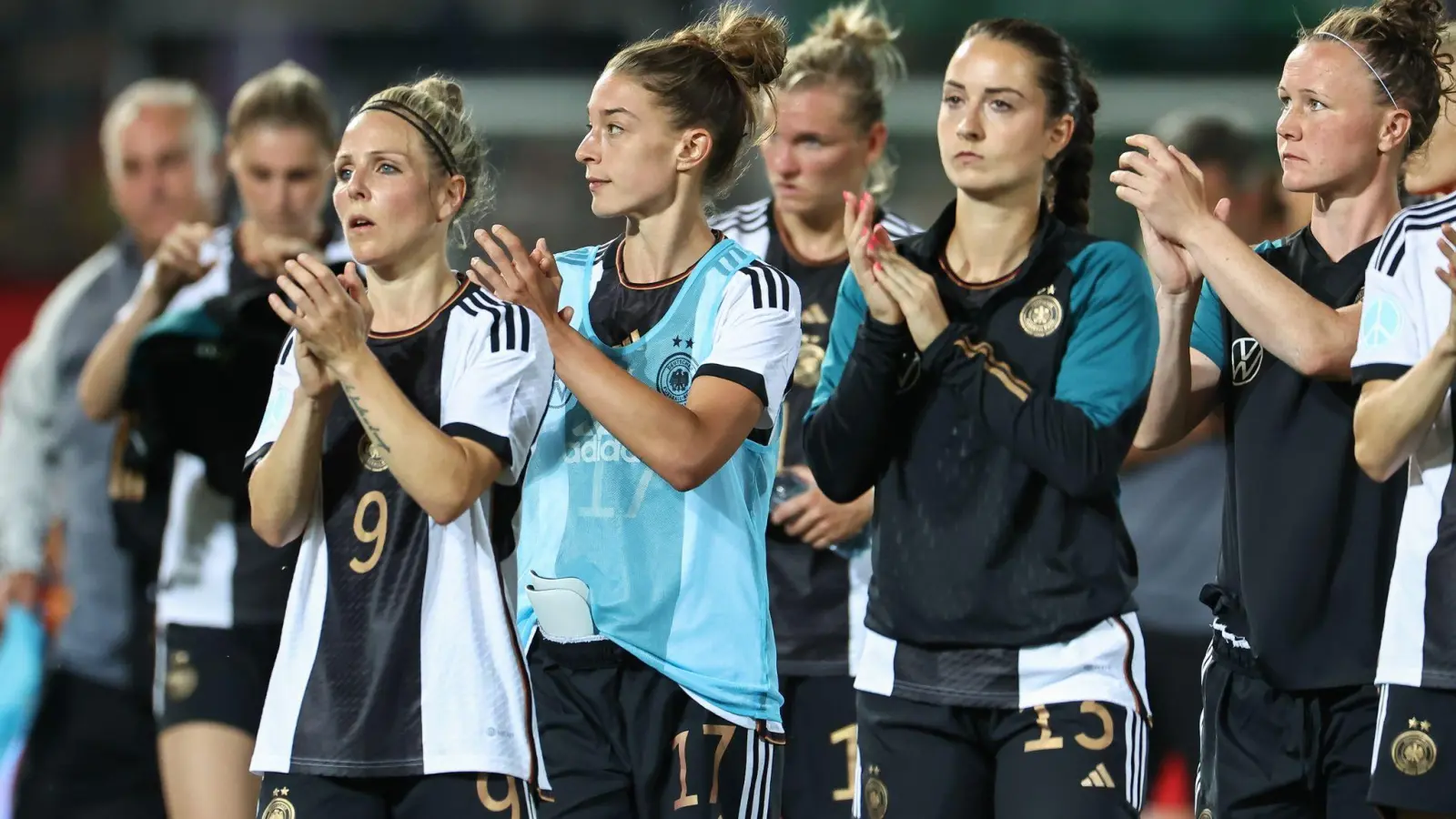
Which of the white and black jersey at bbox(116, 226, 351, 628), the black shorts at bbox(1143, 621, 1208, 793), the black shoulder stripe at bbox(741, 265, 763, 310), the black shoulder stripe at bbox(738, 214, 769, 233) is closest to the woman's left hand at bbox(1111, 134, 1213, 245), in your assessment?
the black shoulder stripe at bbox(741, 265, 763, 310)

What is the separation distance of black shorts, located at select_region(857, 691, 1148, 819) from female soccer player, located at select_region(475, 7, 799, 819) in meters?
Answer: 0.24

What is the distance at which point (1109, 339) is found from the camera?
13.1ft

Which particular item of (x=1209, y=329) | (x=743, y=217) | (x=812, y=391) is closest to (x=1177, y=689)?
(x=812, y=391)

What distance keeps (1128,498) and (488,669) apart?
392 centimetres

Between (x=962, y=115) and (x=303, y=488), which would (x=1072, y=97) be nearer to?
(x=962, y=115)

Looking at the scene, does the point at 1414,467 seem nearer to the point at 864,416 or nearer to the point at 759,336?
the point at 864,416

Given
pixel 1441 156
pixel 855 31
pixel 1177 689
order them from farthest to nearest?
pixel 1177 689, pixel 855 31, pixel 1441 156

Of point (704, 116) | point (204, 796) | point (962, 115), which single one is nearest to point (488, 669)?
point (704, 116)

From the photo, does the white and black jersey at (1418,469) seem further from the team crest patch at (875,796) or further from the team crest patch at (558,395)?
the team crest patch at (558,395)

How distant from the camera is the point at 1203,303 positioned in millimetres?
4285

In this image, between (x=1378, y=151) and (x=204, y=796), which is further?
(x=204, y=796)

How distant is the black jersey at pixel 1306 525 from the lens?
3873mm

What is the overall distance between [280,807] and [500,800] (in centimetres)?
40

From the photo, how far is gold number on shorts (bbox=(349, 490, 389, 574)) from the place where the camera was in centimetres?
372
